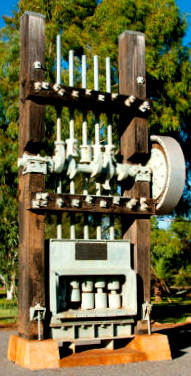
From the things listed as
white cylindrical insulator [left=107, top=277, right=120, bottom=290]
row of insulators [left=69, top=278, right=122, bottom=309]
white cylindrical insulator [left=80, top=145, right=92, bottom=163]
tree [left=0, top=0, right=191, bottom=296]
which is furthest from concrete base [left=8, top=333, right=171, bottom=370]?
tree [left=0, top=0, right=191, bottom=296]

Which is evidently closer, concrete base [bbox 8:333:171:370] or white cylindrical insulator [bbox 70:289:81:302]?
concrete base [bbox 8:333:171:370]

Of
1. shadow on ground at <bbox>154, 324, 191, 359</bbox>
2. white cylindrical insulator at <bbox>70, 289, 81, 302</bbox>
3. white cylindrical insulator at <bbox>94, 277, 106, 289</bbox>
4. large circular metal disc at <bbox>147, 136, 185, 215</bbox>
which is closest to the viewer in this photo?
white cylindrical insulator at <bbox>70, 289, 81, 302</bbox>

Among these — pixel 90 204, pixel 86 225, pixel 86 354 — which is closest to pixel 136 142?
pixel 90 204

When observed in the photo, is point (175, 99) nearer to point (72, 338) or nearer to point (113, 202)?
point (113, 202)

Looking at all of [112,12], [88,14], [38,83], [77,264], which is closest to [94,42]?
[112,12]

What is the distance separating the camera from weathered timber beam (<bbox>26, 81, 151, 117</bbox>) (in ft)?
25.0

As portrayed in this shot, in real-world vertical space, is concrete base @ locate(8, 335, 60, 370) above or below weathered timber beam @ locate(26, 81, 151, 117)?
below

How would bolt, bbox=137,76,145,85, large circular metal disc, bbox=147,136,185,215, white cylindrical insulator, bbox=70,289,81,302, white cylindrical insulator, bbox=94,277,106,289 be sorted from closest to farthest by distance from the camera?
1. white cylindrical insulator, bbox=70,289,81,302
2. white cylindrical insulator, bbox=94,277,106,289
3. large circular metal disc, bbox=147,136,185,215
4. bolt, bbox=137,76,145,85

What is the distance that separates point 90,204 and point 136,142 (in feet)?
4.17

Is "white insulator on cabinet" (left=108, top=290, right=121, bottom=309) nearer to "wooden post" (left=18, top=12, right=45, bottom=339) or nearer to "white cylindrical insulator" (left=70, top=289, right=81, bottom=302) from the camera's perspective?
"white cylindrical insulator" (left=70, top=289, right=81, bottom=302)

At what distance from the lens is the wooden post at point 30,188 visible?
7.22 metres

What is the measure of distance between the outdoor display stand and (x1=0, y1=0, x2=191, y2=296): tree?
225 inches

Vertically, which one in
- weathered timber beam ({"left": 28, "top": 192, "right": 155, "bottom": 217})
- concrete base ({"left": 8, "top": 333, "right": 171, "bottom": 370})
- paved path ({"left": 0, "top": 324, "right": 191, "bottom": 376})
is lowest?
paved path ({"left": 0, "top": 324, "right": 191, "bottom": 376})

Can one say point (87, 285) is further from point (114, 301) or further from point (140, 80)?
point (140, 80)
